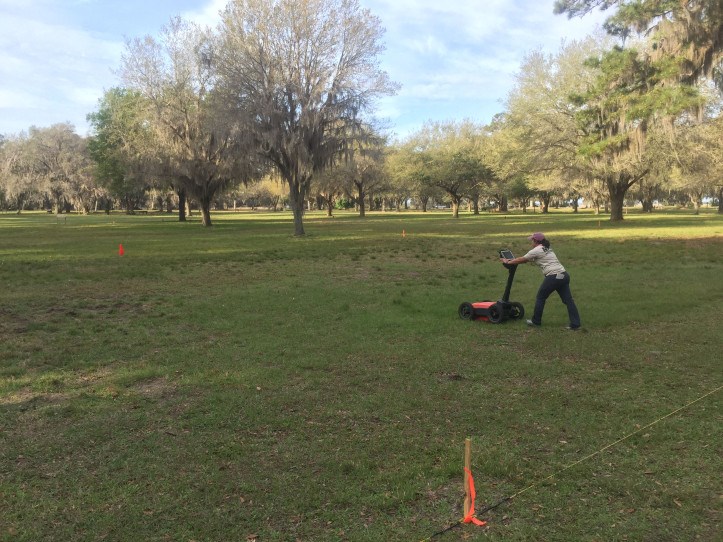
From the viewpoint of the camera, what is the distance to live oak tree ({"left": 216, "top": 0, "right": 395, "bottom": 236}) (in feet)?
77.6

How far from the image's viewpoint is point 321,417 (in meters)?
4.58

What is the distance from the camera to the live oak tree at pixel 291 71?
23656mm

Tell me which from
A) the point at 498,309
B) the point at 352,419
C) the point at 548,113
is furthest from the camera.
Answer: the point at 548,113

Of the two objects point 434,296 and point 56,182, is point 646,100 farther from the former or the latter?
point 56,182

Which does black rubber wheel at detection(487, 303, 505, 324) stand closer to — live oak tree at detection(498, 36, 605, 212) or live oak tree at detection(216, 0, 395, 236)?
live oak tree at detection(216, 0, 395, 236)

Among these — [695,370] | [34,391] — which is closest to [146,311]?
[34,391]

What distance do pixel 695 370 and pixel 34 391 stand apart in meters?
7.18

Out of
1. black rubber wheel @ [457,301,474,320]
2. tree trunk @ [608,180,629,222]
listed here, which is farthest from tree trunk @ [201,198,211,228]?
black rubber wheel @ [457,301,474,320]

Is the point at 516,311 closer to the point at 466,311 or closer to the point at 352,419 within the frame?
the point at 466,311

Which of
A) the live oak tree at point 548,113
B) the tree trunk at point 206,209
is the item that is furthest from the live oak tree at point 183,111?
the live oak tree at point 548,113

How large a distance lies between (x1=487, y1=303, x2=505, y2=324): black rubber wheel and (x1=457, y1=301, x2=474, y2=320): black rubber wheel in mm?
320

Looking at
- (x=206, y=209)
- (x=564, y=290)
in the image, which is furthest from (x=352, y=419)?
(x=206, y=209)

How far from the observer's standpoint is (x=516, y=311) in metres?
8.29

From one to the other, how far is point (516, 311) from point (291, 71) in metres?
19.5
